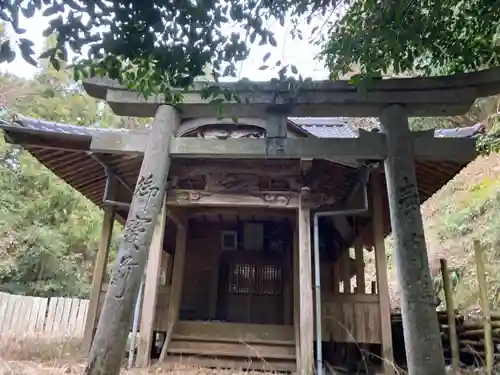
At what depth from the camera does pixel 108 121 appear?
60.6 feet

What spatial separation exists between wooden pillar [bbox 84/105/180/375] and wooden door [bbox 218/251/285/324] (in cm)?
562

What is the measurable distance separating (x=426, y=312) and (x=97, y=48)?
3.46 metres

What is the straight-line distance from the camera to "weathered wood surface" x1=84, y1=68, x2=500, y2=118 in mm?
4805

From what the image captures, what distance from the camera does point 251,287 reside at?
993cm

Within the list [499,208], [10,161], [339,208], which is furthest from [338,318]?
[10,161]

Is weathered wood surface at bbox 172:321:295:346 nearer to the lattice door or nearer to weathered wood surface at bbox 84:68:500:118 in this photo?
the lattice door

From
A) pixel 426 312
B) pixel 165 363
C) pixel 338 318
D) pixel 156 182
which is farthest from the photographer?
pixel 338 318

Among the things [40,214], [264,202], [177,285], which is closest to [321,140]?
[264,202]

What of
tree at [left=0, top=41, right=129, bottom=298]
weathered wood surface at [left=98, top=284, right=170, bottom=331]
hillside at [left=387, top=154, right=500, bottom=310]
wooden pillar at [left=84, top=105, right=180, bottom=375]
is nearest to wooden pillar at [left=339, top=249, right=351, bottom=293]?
hillside at [left=387, top=154, right=500, bottom=310]

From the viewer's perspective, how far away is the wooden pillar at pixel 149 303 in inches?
253

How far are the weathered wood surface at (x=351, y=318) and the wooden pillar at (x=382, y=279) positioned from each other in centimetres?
18

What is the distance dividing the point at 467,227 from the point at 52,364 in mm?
13971

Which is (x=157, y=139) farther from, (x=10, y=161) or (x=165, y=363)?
(x=10, y=161)

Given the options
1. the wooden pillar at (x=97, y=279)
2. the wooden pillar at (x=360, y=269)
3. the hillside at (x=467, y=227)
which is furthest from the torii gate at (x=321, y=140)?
the hillside at (x=467, y=227)
